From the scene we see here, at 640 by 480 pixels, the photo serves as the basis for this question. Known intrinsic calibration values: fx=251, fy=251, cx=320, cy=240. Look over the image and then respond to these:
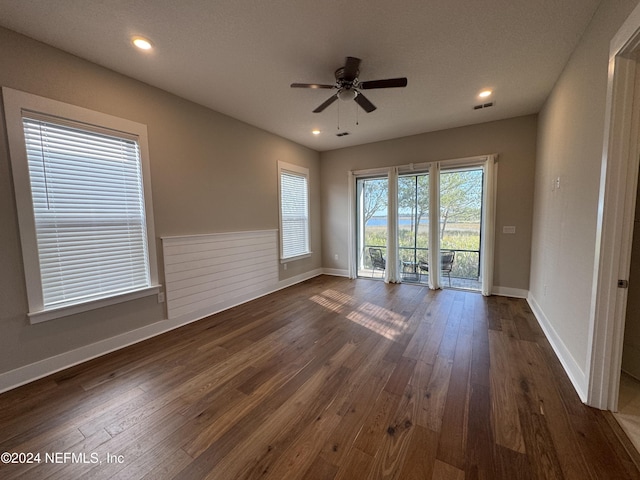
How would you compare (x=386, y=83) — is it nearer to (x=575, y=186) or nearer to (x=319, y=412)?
(x=575, y=186)

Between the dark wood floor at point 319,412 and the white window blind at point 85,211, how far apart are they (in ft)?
2.48

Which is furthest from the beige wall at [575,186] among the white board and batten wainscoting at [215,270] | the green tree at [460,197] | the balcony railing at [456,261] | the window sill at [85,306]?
the window sill at [85,306]

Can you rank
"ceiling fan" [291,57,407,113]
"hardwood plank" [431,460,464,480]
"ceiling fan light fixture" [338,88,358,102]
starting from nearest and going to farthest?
"hardwood plank" [431,460,464,480] → "ceiling fan" [291,57,407,113] → "ceiling fan light fixture" [338,88,358,102]

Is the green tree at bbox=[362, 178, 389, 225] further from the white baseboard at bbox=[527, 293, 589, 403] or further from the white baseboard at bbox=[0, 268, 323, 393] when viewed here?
the white baseboard at bbox=[0, 268, 323, 393]

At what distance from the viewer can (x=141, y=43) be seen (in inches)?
83.3

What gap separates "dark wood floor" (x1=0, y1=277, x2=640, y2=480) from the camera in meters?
1.33

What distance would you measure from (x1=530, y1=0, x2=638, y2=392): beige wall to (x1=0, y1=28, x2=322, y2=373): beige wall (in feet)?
12.4

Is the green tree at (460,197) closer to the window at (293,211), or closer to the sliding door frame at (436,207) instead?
the sliding door frame at (436,207)

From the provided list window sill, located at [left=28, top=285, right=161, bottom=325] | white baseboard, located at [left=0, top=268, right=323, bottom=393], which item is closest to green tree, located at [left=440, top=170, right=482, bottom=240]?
white baseboard, located at [left=0, top=268, right=323, bottom=393]

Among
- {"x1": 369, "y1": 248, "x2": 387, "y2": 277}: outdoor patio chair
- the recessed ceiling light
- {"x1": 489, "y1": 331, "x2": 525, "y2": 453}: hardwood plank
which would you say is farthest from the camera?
{"x1": 369, "y1": 248, "x2": 387, "y2": 277}: outdoor patio chair

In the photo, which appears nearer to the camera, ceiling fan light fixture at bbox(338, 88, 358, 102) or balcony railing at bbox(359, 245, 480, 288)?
ceiling fan light fixture at bbox(338, 88, 358, 102)

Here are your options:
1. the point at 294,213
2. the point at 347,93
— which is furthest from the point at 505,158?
the point at 294,213

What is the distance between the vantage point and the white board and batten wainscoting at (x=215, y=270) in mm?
3029

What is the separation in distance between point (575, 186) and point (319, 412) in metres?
2.74
